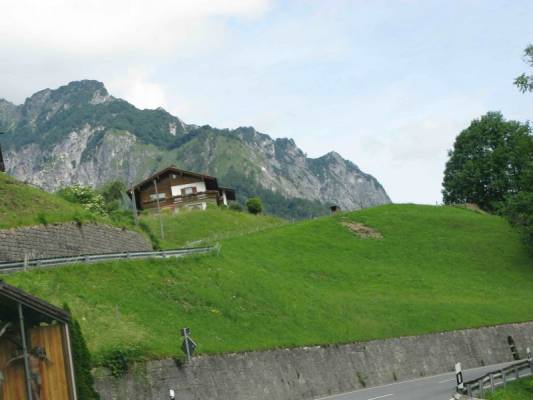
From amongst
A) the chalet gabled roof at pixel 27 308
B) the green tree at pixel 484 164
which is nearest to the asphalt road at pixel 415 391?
the chalet gabled roof at pixel 27 308

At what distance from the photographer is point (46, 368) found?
1969cm

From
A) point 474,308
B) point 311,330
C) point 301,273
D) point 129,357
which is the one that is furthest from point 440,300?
point 129,357

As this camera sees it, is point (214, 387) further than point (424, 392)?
No

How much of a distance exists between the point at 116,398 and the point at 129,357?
172 cm

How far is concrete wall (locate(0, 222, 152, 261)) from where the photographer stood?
4053 cm

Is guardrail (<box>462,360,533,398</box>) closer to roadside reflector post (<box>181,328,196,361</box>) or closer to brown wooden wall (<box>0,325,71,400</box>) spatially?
roadside reflector post (<box>181,328,196,361</box>)

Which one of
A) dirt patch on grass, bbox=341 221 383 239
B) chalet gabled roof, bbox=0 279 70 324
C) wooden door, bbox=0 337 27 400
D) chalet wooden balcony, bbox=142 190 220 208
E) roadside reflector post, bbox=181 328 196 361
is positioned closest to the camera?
chalet gabled roof, bbox=0 279 70 324

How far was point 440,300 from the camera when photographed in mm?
60188

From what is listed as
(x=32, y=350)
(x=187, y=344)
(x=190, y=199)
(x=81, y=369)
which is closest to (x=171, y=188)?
(x=190, y=199)

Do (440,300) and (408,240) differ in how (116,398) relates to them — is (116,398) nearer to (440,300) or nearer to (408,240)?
(440,300)

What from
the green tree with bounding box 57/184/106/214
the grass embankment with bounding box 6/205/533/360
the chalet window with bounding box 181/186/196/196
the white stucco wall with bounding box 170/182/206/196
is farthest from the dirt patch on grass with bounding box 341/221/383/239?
the green tree with bounding box 57/184/106/214

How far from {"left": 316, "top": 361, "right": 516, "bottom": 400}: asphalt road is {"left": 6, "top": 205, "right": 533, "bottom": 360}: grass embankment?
155 inches

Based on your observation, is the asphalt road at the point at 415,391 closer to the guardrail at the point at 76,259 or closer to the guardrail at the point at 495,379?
the guardrail at the point at 495,379

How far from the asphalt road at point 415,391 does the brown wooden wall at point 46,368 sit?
17139 millimetres
